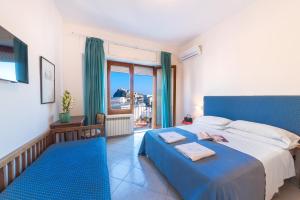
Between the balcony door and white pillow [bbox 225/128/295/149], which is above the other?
the balcony door

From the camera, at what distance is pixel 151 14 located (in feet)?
8.98

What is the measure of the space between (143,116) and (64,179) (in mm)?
4085

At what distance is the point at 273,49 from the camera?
2.14 m

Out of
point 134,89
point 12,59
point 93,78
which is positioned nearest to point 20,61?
point 12,59

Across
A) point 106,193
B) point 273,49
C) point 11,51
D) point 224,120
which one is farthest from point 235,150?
point 11,51

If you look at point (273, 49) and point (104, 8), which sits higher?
point (104, 8)

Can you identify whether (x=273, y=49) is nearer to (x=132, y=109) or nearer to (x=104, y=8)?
(x=104, y=8)

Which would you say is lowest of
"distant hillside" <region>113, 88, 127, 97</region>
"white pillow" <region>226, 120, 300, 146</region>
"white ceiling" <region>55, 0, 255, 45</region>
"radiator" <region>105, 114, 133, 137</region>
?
"radiator" <region>105, 114, 133, 137</region>

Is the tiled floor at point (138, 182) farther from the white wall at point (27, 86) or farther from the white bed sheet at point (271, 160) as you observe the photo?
the white wall at point (27, 86)

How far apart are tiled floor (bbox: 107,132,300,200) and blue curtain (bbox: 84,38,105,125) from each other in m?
1.14

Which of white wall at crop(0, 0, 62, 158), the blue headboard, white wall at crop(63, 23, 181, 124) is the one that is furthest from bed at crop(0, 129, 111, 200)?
the blue headboard

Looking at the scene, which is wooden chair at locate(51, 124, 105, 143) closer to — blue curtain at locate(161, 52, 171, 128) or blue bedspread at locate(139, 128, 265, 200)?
blue bedspread at locate(139, 128, 265, 200)

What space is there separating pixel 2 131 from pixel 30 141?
0.50 metres

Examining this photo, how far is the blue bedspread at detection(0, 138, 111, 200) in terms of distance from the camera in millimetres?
989
